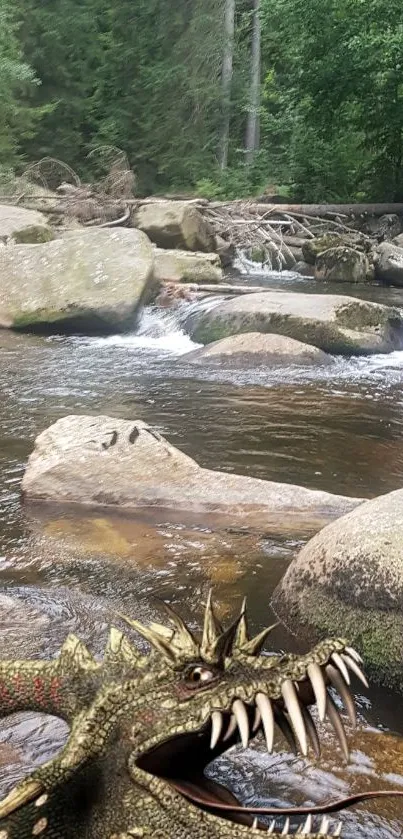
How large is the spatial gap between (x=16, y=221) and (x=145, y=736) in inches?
616

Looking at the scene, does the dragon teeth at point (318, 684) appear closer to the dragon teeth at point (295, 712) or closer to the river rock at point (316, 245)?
the dragon teeth at point (295, 712)

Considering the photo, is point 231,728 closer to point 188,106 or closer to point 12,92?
point 12,92

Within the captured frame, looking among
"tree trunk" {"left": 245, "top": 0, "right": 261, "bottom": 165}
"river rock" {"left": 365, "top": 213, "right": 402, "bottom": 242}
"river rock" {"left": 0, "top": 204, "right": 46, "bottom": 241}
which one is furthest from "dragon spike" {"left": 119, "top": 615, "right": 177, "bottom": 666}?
"tree trunk" {"left": 245, "top": 0, "right": 261, "bottom": 165}

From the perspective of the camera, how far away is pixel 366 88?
71.7 feet

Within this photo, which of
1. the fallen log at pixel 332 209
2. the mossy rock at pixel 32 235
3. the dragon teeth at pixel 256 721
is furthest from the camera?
the fallen log at pixel 332 209

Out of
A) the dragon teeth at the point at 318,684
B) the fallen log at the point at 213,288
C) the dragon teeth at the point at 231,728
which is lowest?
the fallen log at the point at 213,288

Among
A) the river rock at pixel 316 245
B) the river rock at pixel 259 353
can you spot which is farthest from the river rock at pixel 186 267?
the river rock at pixel 259 353

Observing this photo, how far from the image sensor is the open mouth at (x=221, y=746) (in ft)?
4.62

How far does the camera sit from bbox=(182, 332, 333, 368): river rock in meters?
10.4

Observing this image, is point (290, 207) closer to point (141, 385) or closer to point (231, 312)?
point (231, 312)

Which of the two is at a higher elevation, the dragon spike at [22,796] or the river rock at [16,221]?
the dragon spike at [22,796]

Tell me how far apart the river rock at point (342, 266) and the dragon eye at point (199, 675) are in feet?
53.8

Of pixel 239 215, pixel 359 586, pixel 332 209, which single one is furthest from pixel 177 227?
pixel 359 586

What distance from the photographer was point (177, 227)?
17.6 meters
